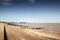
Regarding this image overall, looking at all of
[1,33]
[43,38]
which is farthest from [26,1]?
[43,38]

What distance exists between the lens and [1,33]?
35cm

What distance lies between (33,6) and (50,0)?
0.18 meters

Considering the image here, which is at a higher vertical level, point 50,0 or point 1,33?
point 50,0

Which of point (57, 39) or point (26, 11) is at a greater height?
point (26, 11)

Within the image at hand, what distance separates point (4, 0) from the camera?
0.75m

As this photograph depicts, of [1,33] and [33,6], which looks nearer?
[1,33]

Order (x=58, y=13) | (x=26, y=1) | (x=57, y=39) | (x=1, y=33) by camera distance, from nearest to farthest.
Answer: (x=57, y=39), (x=1, y=33), (x=58, y=13), (x=26, y=1)

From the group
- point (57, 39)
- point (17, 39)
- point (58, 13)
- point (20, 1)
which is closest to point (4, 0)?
point (20, 1)

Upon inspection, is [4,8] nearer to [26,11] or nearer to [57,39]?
[26,11]

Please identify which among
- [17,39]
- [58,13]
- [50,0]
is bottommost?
[17,39]

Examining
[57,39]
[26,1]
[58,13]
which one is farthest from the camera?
[26,1]

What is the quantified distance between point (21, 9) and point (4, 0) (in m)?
0.17

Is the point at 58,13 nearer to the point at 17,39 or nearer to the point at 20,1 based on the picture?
the point at 20,1

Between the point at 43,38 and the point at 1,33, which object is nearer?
the point at 43,38
